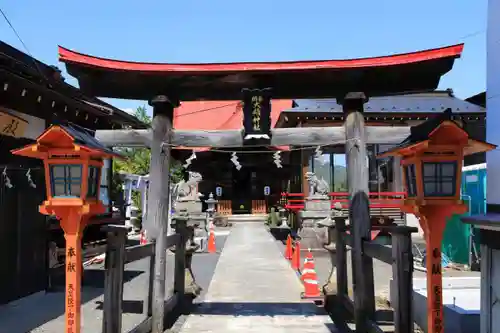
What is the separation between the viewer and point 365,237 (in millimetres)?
7047

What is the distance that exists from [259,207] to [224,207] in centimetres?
276

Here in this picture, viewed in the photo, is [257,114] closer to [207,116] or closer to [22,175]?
[22,175]

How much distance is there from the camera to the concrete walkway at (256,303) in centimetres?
776

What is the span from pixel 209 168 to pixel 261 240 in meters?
14.8

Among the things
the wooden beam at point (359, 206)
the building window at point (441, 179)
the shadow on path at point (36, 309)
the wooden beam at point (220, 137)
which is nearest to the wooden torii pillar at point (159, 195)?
the wooden beam at point (220, 137)

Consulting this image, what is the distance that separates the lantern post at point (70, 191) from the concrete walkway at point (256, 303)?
282cm

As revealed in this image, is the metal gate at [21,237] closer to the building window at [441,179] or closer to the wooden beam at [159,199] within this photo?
the wooden beam at [159,199]

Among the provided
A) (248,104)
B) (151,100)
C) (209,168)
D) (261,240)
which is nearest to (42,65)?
(151,100)

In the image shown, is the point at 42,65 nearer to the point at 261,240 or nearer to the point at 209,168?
the point at 261,240

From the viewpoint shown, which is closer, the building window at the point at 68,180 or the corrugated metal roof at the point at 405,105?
the building window at the point at 68,180

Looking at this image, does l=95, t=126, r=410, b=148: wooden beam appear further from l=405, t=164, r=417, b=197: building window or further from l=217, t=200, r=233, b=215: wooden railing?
l=217, t=200, r=233, b=215: wooden railing

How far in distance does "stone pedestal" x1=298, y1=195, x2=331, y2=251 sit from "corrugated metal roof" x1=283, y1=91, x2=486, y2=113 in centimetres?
454

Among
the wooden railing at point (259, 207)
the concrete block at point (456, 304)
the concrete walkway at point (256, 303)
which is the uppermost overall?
the wooden railing at point (259, 207)

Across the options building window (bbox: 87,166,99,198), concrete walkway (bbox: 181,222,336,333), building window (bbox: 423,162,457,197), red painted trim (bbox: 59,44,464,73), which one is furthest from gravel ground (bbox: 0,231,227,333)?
building window (bbox: 423,162,457,197)
